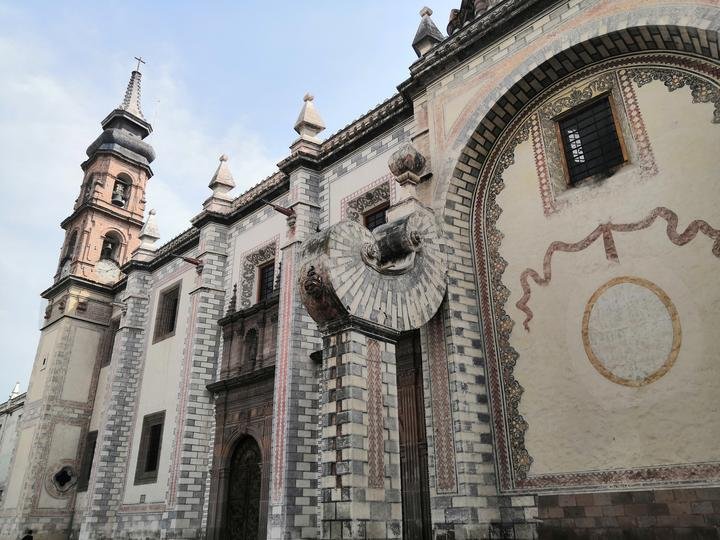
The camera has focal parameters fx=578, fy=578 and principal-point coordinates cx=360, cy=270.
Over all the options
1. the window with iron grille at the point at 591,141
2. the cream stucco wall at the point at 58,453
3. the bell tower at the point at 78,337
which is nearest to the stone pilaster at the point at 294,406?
the window with iron grille at the point at 591,141

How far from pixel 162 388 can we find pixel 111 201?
1086 cm

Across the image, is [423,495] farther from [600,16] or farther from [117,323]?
[117,323]

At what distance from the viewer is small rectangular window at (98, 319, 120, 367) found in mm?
21609

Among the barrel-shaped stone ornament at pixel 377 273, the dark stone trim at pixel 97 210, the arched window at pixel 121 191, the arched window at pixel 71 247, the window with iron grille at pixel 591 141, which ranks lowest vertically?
the barrel-shaped stone ornament at pixel 377 273

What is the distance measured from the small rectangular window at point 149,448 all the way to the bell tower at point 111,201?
26.6 ft

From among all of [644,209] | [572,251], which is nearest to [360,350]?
[572,251]

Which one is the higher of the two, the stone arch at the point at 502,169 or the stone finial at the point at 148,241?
the stone finial at the point at 148,241

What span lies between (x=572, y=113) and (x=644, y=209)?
2147 millimetres

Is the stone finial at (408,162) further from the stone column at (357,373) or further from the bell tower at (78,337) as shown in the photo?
the bell tower at (78,337)

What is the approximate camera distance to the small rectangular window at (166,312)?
18.4 meters

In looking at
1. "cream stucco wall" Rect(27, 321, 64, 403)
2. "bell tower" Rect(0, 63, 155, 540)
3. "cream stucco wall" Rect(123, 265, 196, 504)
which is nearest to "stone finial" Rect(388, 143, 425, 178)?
"cream stucco wall" Rect(123, 265, 196, 504)

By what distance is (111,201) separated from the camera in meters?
24.6

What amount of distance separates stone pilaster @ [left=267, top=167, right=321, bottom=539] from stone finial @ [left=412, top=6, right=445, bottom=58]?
14.2 feet

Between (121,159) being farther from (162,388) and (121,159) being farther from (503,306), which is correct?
(503,306)
